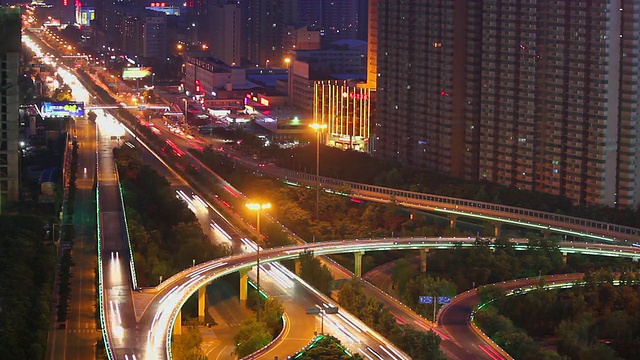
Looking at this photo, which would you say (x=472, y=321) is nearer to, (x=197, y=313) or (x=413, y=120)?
(x=197, y=313)

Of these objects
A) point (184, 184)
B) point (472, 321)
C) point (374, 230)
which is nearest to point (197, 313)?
point (472, 321)

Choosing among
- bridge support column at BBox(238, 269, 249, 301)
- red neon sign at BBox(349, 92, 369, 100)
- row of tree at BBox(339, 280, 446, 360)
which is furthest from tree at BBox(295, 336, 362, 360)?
red neon sign at BBox(349, 92, 369, 100)

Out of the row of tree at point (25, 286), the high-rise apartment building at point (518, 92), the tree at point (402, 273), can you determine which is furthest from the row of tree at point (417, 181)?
the row of tree at point (25, 286)

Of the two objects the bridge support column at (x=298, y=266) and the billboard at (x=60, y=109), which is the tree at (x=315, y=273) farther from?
the billboard at (x=60, y=109)

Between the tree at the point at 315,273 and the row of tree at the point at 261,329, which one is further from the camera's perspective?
the tree at the point at 315,273

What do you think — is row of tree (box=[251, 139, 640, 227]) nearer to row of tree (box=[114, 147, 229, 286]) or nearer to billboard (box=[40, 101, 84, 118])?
row of tree (box=[114, 147, 229, 286])

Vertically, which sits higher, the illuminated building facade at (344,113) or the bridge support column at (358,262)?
the illuminated building facade at (344,113)

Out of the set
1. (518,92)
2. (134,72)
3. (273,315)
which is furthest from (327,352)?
(134,72)
